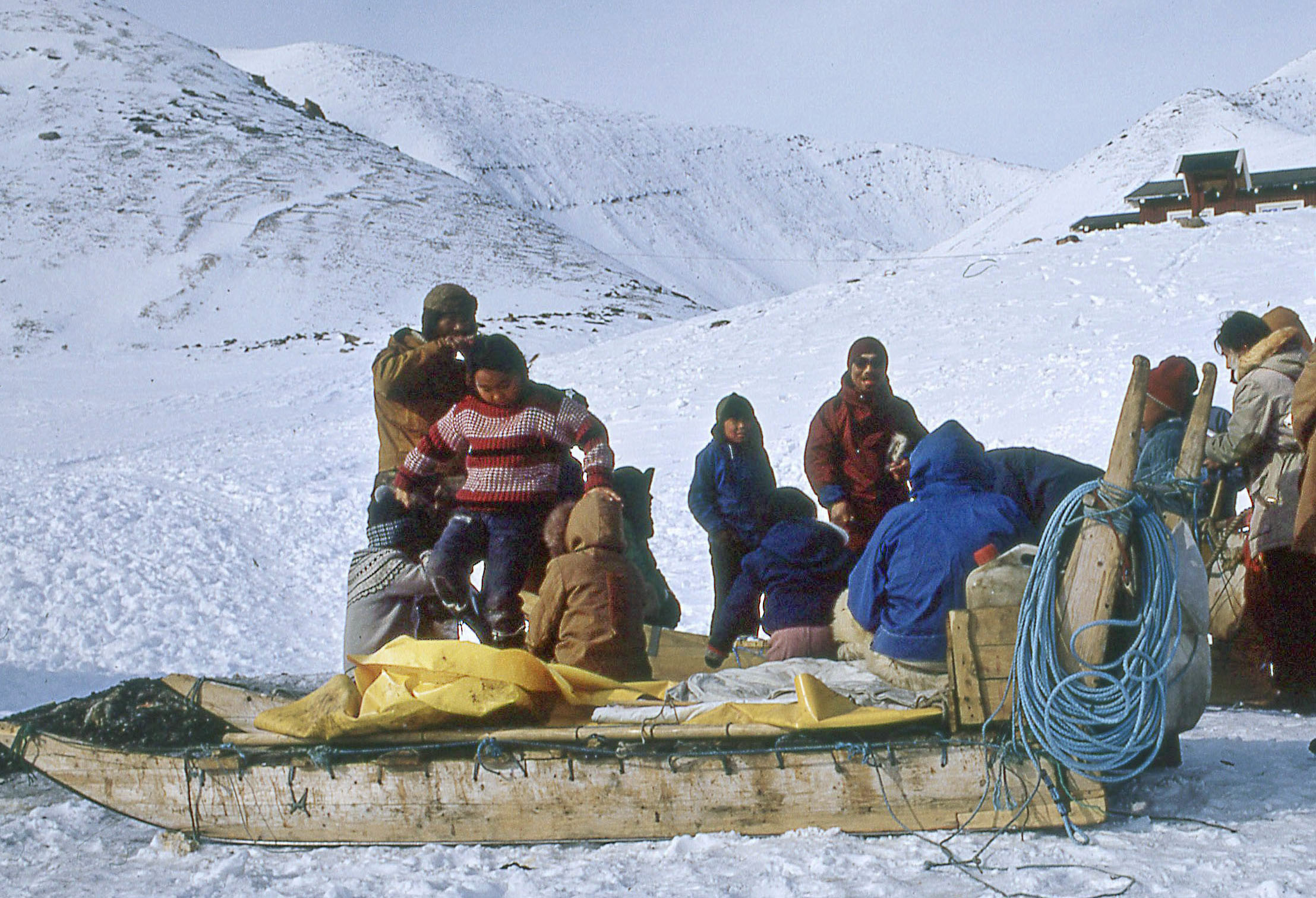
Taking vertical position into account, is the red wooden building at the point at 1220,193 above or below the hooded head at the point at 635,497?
above

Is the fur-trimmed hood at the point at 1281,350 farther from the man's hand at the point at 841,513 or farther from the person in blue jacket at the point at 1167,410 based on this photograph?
the man's hand at the point at 841,513

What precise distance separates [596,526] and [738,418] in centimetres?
199

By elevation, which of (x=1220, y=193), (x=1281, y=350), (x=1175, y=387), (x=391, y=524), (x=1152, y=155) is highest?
(x=1152, y=155)

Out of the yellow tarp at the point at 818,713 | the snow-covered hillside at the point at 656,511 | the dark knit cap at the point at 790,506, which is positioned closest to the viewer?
the snow-covered hillside at the point at 656,511

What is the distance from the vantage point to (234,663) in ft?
26.3

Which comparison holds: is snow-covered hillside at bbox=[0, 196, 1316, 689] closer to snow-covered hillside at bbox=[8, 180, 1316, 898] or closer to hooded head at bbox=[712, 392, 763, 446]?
snow-covered hillside at bbox=[8, 180, 1316, 898]

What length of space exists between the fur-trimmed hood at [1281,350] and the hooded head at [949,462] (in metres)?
2.06

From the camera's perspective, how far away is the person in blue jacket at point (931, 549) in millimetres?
3986

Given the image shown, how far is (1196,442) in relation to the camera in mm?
Result: 3799

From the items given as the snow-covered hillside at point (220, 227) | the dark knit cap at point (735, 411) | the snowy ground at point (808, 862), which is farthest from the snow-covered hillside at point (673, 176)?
the snowy ground at point (808, 862)

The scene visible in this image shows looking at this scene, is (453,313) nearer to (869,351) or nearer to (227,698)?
(227,698)

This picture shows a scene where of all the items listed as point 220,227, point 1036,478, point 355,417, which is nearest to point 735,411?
point 1036,478

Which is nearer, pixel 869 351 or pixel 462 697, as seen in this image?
pixel 462 697

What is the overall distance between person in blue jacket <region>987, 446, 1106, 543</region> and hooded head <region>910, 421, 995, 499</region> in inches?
31.4
